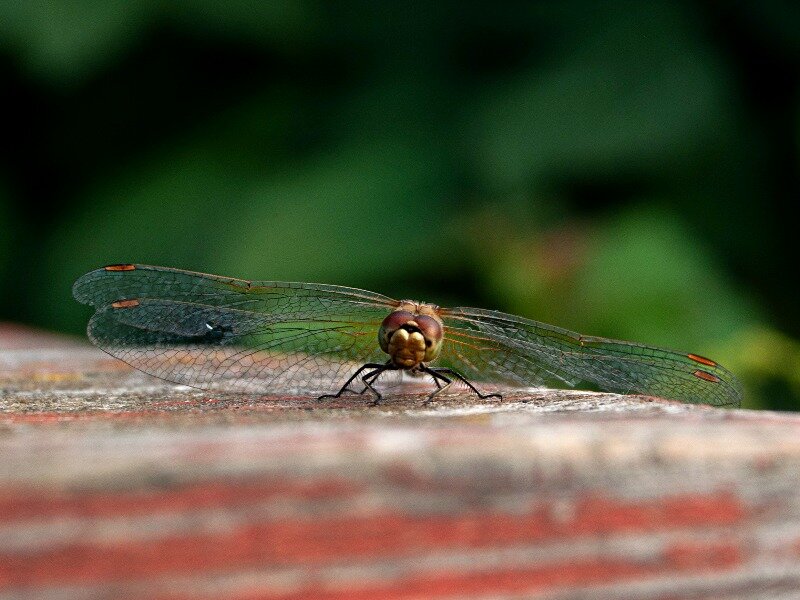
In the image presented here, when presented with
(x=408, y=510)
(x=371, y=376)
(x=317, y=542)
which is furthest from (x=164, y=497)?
(x=371, y=376)

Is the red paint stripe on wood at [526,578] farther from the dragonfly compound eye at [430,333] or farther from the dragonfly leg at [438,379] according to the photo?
the dragonfly compound eye at [430,333]

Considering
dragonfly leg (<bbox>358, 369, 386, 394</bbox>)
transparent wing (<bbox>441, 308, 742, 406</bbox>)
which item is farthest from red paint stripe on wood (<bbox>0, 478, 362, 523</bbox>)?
transparent wing (<bbox>441, 308, 742, 406</bbox>)

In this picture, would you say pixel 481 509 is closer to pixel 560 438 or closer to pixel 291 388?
pixel 560 438

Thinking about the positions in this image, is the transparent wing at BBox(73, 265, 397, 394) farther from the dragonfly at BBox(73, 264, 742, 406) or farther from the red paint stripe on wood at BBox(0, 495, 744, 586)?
the red paint stripe on wood at BBox(0, 495, 744, 586)

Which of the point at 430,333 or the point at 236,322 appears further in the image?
the point at 236,322

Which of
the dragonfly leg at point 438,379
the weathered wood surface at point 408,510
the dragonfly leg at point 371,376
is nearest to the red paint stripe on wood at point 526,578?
the weathered wood surface at point 408,510

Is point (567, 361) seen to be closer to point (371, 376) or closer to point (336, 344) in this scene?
point (371, 376)
